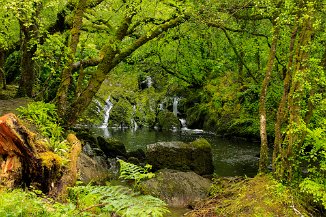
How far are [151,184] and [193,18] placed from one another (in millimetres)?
5819

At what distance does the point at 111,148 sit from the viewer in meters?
16.1

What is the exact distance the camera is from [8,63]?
1917 cm

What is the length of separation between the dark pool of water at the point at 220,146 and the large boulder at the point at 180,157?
0.84 meters

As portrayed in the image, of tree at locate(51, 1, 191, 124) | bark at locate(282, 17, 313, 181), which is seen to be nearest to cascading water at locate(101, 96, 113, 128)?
tree at locate(51, 1, 191, 124)

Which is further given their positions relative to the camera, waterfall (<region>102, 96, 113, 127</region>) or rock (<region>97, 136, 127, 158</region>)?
waterfall (<region>102, 96, 113, 127</region>)

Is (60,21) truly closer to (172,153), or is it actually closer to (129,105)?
(172,153)

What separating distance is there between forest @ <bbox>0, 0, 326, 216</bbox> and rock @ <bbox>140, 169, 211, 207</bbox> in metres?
0.53

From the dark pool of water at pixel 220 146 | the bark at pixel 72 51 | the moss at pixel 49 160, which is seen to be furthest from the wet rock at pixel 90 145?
the moss at pixel 49 160

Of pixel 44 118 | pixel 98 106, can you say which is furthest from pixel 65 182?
pixel 98 106

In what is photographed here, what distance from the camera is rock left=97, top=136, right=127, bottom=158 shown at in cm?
1595

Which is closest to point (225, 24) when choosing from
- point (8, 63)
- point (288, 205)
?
point (288, 205)

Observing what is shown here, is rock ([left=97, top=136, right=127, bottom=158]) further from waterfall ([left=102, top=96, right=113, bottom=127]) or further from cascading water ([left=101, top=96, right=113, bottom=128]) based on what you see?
waterfall ([left=102, top=96, right=113, bottom=127])

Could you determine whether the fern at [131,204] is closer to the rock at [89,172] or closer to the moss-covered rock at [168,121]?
the rock at [89,172]

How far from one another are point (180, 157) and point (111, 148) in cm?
368
